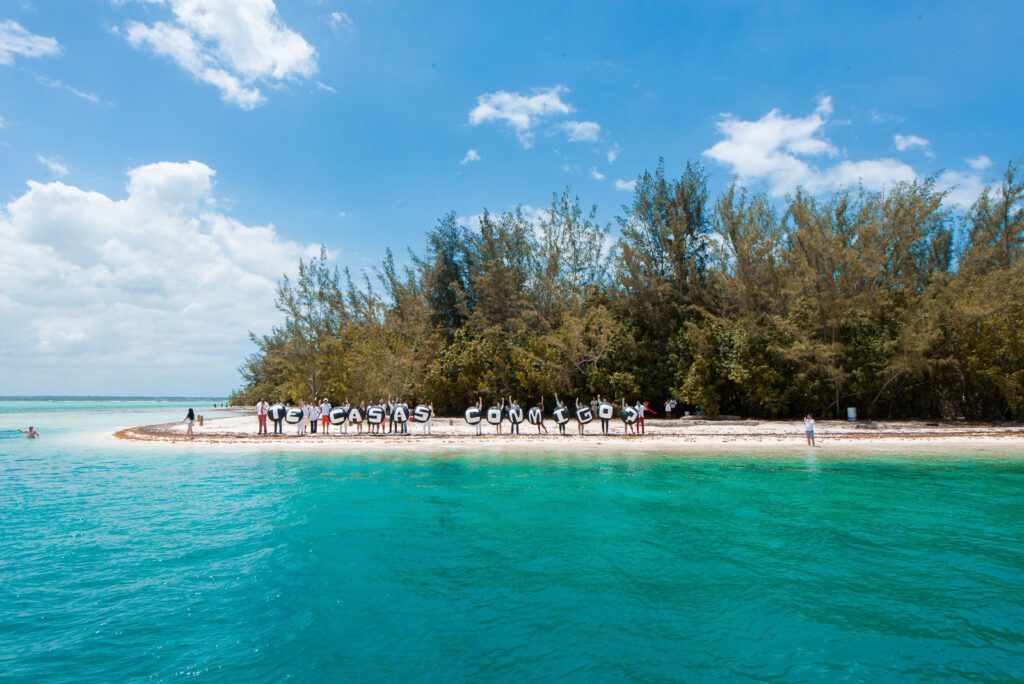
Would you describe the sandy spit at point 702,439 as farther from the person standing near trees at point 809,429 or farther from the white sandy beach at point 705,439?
the person standing near trees at point 809,429

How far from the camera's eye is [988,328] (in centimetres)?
2623

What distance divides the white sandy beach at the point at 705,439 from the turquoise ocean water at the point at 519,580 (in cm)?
652

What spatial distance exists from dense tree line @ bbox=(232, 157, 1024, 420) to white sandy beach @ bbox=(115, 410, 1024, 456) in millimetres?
2697

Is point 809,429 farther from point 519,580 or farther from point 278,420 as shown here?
point 278,420

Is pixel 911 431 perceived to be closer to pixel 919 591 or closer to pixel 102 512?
pixel 919 591

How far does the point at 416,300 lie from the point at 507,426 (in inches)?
554

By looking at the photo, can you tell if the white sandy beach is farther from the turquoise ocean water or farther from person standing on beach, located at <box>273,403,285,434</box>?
the turquoise ocean water

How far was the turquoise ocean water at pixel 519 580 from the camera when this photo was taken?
5762mm

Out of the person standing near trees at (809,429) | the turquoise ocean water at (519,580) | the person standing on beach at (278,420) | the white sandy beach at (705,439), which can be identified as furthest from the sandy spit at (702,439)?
the turquoise ocean water at (519,580)

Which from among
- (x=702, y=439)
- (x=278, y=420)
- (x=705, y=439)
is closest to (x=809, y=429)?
(x=705, y=439)

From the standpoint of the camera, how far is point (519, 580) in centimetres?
802

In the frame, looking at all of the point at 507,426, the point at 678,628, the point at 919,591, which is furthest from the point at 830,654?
the point at 507,426

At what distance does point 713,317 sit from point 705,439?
1012cm

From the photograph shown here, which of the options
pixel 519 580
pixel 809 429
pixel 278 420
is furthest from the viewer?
pixel 278 420
